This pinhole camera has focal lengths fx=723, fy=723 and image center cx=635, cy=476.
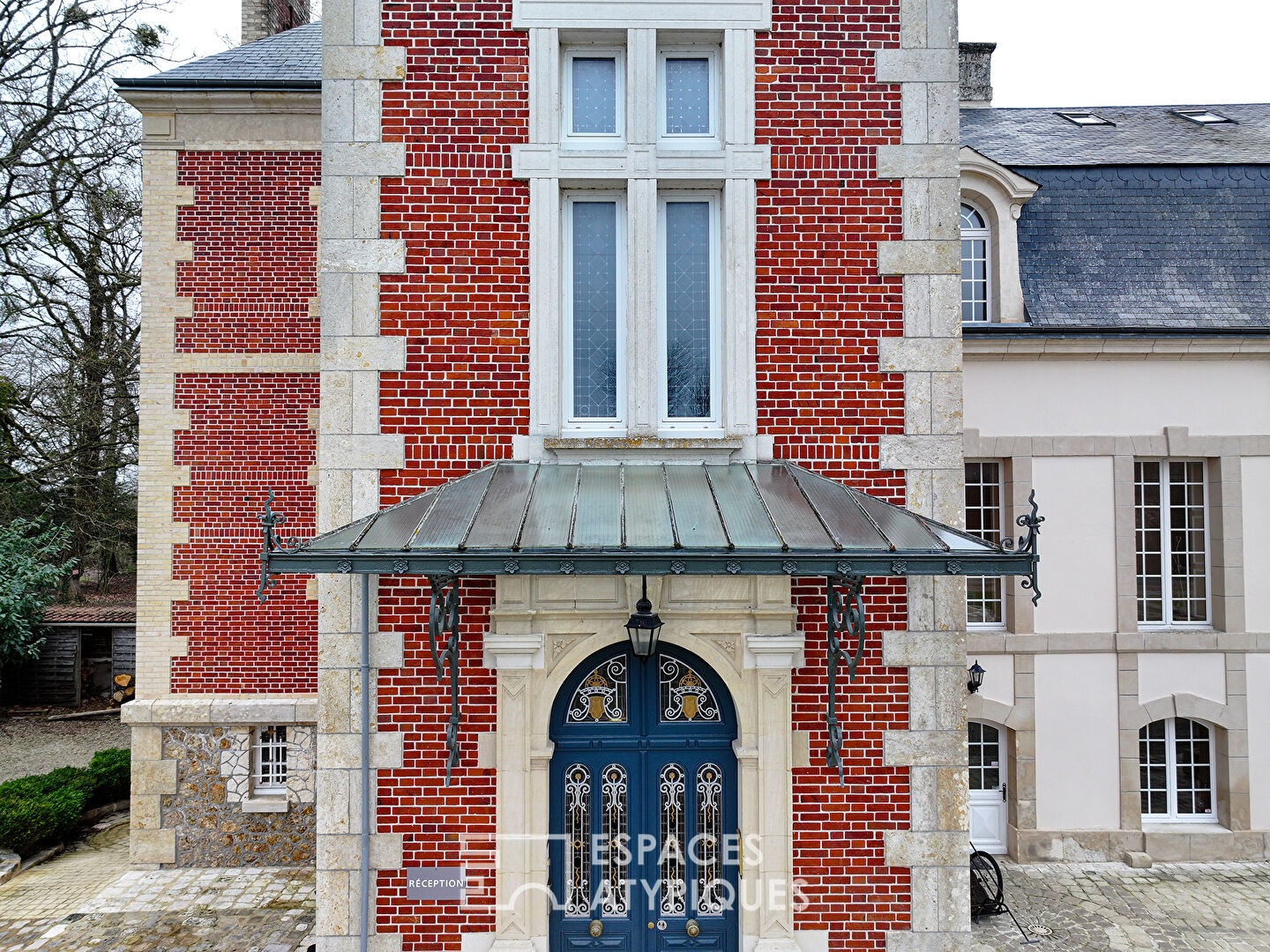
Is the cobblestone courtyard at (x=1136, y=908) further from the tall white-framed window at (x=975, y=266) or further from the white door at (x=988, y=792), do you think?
the tall white-framed window at (x=975, y=266)

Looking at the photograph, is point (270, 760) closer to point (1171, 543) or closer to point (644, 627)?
point (644, 627)

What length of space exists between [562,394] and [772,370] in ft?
5.14

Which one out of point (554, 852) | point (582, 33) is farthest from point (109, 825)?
point (582, 33)

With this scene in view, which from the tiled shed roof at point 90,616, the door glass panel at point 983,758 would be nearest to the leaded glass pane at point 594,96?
the door glass panel at point 983,758

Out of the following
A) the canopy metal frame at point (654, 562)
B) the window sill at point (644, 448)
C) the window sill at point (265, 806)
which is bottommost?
the window sill at point (265, 806)

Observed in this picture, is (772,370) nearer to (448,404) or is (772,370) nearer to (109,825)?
(448,404)

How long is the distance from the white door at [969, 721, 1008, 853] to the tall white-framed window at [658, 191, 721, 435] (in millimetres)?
6721

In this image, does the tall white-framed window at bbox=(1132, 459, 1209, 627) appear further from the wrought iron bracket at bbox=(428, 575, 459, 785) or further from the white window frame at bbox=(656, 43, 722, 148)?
the wrought iron bracket at bbox=(428, 575, 459, 785)

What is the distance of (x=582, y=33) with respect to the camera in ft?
17.7

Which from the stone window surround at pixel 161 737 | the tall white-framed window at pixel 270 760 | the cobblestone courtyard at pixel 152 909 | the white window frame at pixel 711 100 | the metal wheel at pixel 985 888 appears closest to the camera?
the white window frame at pixel 711 100

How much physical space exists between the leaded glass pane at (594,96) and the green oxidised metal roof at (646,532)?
2648 millimetres

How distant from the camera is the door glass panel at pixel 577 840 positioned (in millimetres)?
5137

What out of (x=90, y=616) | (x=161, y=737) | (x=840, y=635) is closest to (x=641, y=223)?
(x=840, y=635)

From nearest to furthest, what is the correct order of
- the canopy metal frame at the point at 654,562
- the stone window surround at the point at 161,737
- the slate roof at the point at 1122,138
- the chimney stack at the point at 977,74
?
the canopy metal frame at the point at 654,562 → the stone window surround at the point at 161,737 → the slate roof at the point at 1122,138 → the chimney stack at the point at 977,74
